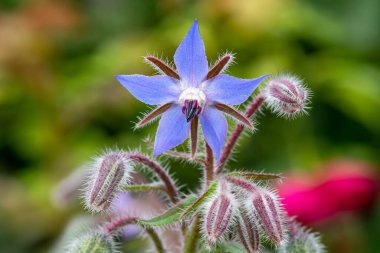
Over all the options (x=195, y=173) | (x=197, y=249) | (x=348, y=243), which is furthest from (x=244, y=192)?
(x=195, y=173)

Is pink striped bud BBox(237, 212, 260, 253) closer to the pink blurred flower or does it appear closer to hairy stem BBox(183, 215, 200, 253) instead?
hairy stem BBox(183, 215, 200, 253)

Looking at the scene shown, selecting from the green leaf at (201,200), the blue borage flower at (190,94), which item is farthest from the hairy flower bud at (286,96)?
the green leaf at (201,200)

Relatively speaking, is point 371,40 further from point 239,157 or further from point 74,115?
point 74,115

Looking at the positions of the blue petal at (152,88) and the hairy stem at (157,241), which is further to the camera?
the hairy stem at (157,241)

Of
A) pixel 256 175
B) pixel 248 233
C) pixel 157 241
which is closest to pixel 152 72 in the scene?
pixel 157 241

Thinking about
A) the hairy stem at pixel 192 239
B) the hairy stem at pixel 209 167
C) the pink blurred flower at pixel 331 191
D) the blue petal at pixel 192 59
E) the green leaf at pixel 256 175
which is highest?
the pink blurred flower at pixel 331 191

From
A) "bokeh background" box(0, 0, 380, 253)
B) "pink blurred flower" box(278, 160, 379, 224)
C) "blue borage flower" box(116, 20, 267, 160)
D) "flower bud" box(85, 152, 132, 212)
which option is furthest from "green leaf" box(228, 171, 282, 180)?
"bokeh background" box(0, 0, 380, 253)

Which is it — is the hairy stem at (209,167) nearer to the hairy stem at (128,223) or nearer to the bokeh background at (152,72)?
the hairy stem at (128,223)
